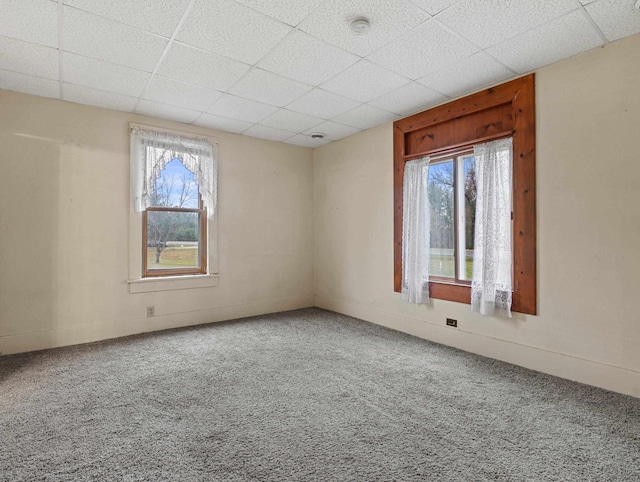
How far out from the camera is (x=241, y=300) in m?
4.88

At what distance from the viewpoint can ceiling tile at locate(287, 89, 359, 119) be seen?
355 cm

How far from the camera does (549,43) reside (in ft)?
8.49

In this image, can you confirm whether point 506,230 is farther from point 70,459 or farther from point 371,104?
point 70,459

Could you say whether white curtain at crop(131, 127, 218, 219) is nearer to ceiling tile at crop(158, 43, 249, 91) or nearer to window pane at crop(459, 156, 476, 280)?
ceiling tile at crop(158, 43, 249, 91)

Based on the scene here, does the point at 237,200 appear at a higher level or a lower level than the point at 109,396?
higher

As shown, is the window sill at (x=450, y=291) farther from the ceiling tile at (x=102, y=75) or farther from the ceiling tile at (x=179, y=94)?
the ceiling tile at (x=102, y=75)

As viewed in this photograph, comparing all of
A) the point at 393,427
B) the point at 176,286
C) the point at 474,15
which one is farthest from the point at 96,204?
the point at 474,15

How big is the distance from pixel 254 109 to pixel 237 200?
1391 mm

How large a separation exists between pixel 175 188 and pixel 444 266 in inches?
138

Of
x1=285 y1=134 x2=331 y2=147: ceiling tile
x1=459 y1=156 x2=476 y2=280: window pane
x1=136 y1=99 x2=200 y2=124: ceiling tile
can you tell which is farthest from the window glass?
x1=459 y1=156 x2=476 y2=280: window pane

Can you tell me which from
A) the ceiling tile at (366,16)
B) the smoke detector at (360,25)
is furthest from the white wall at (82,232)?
the smoke detector at (360,25)

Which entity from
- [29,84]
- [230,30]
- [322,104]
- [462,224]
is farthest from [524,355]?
[29,84]

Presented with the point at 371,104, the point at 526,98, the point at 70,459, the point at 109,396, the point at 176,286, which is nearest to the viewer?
the point at 70,459

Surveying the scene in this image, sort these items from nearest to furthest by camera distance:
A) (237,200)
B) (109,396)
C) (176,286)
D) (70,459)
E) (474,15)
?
1. (70,459)
2. (474,15)
3. (109,396)
4. (176,286)
5. (237,200)
